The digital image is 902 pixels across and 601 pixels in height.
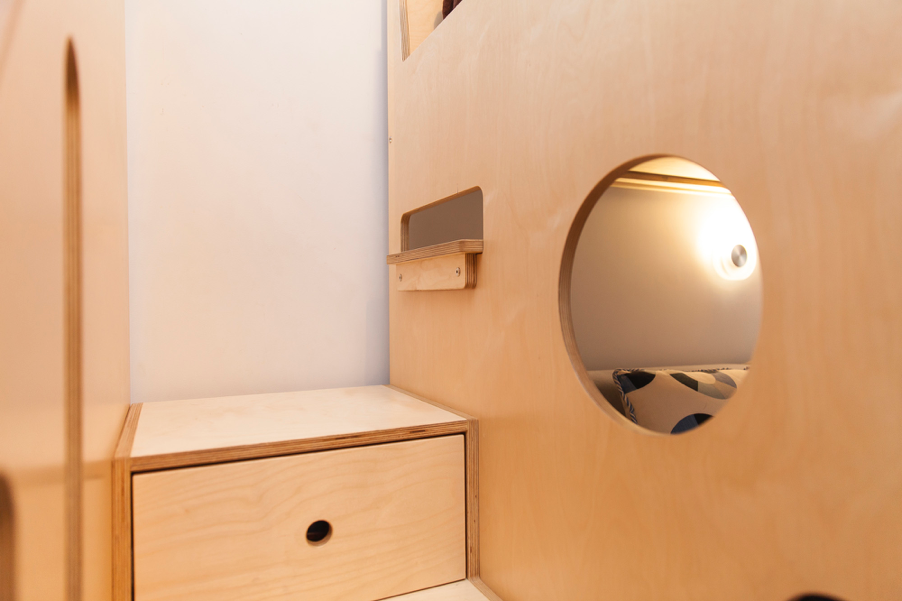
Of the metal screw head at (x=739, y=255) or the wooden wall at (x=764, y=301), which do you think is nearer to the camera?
the wooden wall at (x=764, y=301)

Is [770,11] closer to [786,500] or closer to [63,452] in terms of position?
[786,500]

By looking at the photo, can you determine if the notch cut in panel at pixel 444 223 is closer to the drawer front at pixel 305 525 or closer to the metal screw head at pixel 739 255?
the drawer front at pixel 305 525

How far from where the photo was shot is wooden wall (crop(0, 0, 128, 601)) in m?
0.29

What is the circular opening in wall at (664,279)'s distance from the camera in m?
1.29

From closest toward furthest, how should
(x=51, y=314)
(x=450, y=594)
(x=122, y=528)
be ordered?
(x=51, y=314) < (x=122, y=528) < (x=450, y=594)

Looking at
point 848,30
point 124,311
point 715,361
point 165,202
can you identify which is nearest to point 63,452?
point 848,30

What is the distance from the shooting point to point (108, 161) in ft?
2.73

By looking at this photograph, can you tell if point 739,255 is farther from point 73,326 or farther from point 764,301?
point 73,326

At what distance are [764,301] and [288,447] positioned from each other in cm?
68

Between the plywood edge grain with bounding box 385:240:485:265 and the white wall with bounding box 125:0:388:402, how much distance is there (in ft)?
1.06

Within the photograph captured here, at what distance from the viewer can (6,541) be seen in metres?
0.27

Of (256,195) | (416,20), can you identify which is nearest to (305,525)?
(256,195)

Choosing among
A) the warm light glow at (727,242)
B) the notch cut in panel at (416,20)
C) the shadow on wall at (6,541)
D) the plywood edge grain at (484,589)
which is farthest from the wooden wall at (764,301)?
the warm light glow at (727,242)

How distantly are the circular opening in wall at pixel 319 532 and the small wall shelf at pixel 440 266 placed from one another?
47 cm
